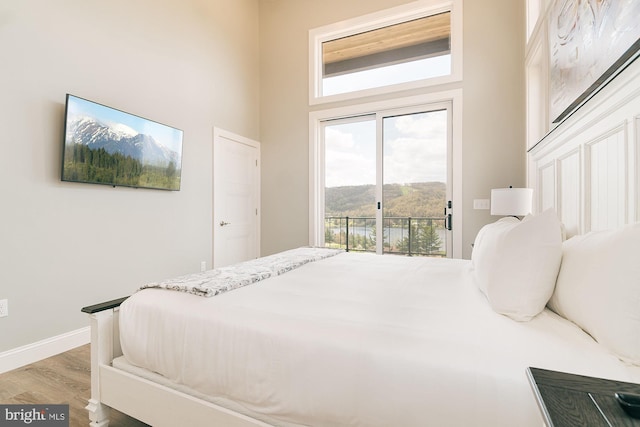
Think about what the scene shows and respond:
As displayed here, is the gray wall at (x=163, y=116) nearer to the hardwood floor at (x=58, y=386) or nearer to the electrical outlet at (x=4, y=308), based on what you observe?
the electrical outlet at (x=4, y=308)

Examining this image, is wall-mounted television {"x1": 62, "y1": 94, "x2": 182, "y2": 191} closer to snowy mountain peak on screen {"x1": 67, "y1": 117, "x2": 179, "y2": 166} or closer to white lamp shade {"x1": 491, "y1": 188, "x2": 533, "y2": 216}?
snowy mountain peak on screen {"x1": 67, "y1": 117, "x2": 179, "y2": 166}

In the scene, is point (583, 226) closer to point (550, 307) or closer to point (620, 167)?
point (620, 167)

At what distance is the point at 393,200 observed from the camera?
150 inches

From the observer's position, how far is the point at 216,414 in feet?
3.55

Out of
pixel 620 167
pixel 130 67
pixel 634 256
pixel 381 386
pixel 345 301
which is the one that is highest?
pixel 130 67

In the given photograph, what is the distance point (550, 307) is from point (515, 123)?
2797 mm

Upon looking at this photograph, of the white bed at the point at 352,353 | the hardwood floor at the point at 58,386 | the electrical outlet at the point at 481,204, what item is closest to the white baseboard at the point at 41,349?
the hardwood floor at the point at 58,386

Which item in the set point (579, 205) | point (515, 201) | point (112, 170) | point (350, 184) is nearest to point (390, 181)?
point (350, 184)

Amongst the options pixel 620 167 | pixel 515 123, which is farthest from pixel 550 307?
pixel 515 123

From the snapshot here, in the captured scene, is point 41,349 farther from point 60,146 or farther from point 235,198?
point 235,198

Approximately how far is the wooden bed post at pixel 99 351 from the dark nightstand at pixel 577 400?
1652mm

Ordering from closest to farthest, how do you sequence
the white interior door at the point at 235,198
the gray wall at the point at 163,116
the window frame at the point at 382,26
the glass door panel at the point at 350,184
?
→ the gray wall at the point at 163,116
the window frame at the point at 382,26
the white interior door at the point at 235,198
the glass door panel at the point at 350,184

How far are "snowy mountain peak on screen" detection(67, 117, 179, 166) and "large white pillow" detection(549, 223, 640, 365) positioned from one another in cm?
311

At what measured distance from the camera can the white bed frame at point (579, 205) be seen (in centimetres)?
108
